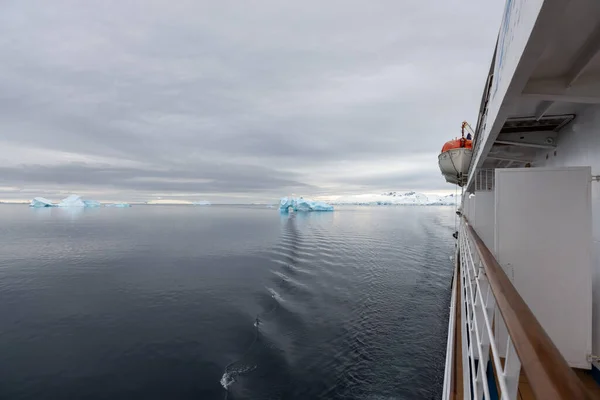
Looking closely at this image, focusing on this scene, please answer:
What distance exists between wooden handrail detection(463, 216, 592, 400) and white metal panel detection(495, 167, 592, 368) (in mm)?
2205

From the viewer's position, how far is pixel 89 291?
9938mm

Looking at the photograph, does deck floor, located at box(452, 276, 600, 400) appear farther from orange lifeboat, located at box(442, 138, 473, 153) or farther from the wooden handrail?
orange lifeboat, located at box(442, 138, 473, 153)

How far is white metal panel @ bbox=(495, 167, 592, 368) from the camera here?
106 inches

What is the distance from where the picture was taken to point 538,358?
69 cm

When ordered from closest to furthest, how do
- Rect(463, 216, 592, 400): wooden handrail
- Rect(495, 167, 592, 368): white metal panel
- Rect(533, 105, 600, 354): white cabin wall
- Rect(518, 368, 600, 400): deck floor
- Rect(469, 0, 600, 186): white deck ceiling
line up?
Rect(463, 216, 592, 400): wooden handrail
Rect(469, 0, 600, 186): white deck ceiling
Rect(518, 368, 600, 400): deck floor
Rect(495, 167, 592, 368): white metal panel
Rect(533, 105, 600, 354): white cabin wall

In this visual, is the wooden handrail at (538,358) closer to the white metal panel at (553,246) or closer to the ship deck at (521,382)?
the ship deck at (521,382)

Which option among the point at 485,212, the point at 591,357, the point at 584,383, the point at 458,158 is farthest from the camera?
the point at 458,158

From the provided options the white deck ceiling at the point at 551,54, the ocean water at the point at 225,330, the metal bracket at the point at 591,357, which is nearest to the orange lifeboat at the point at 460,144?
the ocean water at the point at 225,330

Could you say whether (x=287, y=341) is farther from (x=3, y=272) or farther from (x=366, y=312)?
(x=3, y=272)

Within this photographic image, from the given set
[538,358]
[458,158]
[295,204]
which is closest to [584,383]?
[538,358]

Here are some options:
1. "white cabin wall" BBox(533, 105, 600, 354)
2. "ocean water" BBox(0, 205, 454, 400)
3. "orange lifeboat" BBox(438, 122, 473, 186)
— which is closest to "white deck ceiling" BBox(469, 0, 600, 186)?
"white cabin wall" BBox(533, 105, 600, 354)

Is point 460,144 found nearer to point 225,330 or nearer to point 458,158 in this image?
point 458,158

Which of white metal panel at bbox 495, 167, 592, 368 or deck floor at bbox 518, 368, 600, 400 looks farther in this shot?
white metal panel at bbox 495, 167, 592, 368

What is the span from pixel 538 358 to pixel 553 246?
8.99ft
